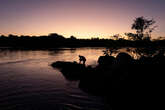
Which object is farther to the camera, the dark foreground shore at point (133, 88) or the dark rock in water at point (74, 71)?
the dark rock in water at point (74, 71)

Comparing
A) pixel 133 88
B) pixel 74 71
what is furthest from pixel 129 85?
pixel 74 71

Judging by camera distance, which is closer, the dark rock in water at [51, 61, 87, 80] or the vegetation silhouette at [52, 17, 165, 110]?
the vegetation silhouette at [52, 17, 165, 110]

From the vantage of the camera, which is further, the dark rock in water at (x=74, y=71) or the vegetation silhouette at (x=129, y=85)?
the dark rock in water at (x=74, y=71)

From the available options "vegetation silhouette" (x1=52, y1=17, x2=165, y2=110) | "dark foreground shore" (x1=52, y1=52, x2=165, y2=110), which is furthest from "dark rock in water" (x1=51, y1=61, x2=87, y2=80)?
"dark foreground shore" (x1=52, y1=52, x2=165, y2=110)

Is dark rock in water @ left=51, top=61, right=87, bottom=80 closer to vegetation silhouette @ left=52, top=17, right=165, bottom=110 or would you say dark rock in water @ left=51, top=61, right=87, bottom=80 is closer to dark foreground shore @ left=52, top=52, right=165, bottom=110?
vegetation silhouette @ left=52, top=17, right=165, bottom=110

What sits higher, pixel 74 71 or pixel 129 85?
pixel 129 85

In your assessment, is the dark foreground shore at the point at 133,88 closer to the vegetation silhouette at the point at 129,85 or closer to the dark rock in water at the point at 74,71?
the vegetation silhouette at the point at 129,85

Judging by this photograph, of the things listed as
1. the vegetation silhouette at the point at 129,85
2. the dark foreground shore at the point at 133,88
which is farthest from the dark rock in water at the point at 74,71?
the dark foreground shore at the point at 133,88

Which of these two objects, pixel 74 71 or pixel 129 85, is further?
pixel 74 71

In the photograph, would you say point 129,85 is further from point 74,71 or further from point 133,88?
point 74,71

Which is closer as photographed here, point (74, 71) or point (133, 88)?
point (133, 88)

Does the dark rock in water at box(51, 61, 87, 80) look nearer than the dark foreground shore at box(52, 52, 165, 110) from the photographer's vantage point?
No

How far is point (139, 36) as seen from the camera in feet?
61.2

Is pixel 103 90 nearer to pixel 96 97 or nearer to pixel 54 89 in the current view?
pixel 96 97
